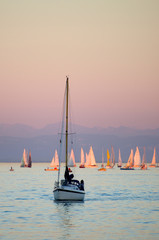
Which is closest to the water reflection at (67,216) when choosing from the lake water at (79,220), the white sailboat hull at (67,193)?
the lake water at (79,220)

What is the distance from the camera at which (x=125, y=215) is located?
48.7 meters

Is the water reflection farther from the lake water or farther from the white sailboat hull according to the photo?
the white sailboat hull

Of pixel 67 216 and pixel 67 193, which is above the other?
pixel 67 193

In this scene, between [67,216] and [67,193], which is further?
[67,193]

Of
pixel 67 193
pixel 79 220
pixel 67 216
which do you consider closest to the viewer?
pixel 79 220

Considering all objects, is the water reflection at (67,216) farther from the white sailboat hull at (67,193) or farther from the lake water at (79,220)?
the white sailboat hull at (67,193)

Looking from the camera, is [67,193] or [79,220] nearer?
[79,220]

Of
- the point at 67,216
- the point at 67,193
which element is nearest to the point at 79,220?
the point at 67,216

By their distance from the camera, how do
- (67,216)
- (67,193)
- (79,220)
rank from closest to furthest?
(79,220) → (67,216) → (67,193)

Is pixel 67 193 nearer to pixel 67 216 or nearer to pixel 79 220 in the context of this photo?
pixel 67 216

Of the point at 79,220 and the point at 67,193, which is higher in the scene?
the point at 67,193

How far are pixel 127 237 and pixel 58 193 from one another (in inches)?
911

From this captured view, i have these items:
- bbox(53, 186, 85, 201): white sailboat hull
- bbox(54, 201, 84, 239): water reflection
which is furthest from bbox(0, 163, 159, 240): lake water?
bbox(53, 186, 85, 201): white sailboat hull

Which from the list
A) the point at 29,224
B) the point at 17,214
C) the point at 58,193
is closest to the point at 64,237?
the point at 29,224
